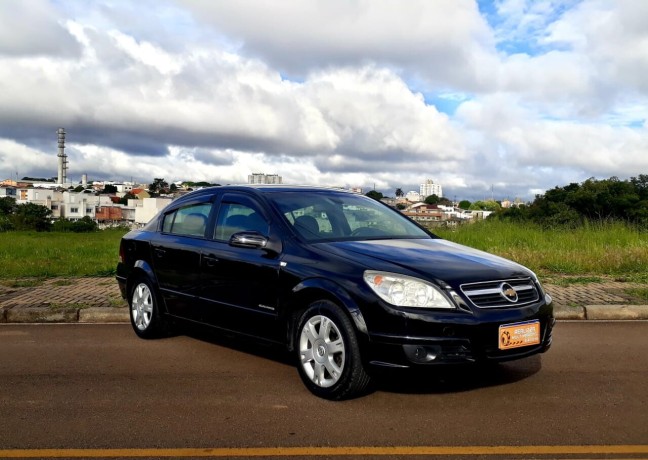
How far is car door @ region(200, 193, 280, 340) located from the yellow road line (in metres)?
1.48

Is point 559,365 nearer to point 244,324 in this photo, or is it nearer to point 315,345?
point 315,345

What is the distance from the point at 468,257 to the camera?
505 cm

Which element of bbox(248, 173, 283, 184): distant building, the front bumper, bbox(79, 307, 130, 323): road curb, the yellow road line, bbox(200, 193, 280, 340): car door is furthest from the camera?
bbox(248, 173, 283, 184): distant building

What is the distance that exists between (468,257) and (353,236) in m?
0.99

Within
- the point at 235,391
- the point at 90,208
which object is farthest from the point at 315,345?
the point at 90,208

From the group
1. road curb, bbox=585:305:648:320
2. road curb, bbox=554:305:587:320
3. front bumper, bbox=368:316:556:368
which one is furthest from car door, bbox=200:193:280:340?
road curb, bbox=585:305:648:320

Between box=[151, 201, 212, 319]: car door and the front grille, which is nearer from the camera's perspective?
the front grille

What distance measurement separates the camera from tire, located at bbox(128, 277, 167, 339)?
21.8ft

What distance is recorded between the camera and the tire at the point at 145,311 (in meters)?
6.65

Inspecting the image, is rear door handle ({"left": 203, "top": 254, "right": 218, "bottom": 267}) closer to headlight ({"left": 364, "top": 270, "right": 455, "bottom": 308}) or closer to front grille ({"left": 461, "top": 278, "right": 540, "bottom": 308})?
headlight ({"left": 364, "top": 270, "right": 455, "bottom": 308})

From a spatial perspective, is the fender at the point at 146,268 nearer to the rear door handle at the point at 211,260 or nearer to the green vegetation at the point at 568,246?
the rear door handle at the point at 211,260

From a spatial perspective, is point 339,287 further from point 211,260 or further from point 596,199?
point 596,199

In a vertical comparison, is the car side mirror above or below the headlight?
above

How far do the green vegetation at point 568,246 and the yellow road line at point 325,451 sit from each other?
800 cm
